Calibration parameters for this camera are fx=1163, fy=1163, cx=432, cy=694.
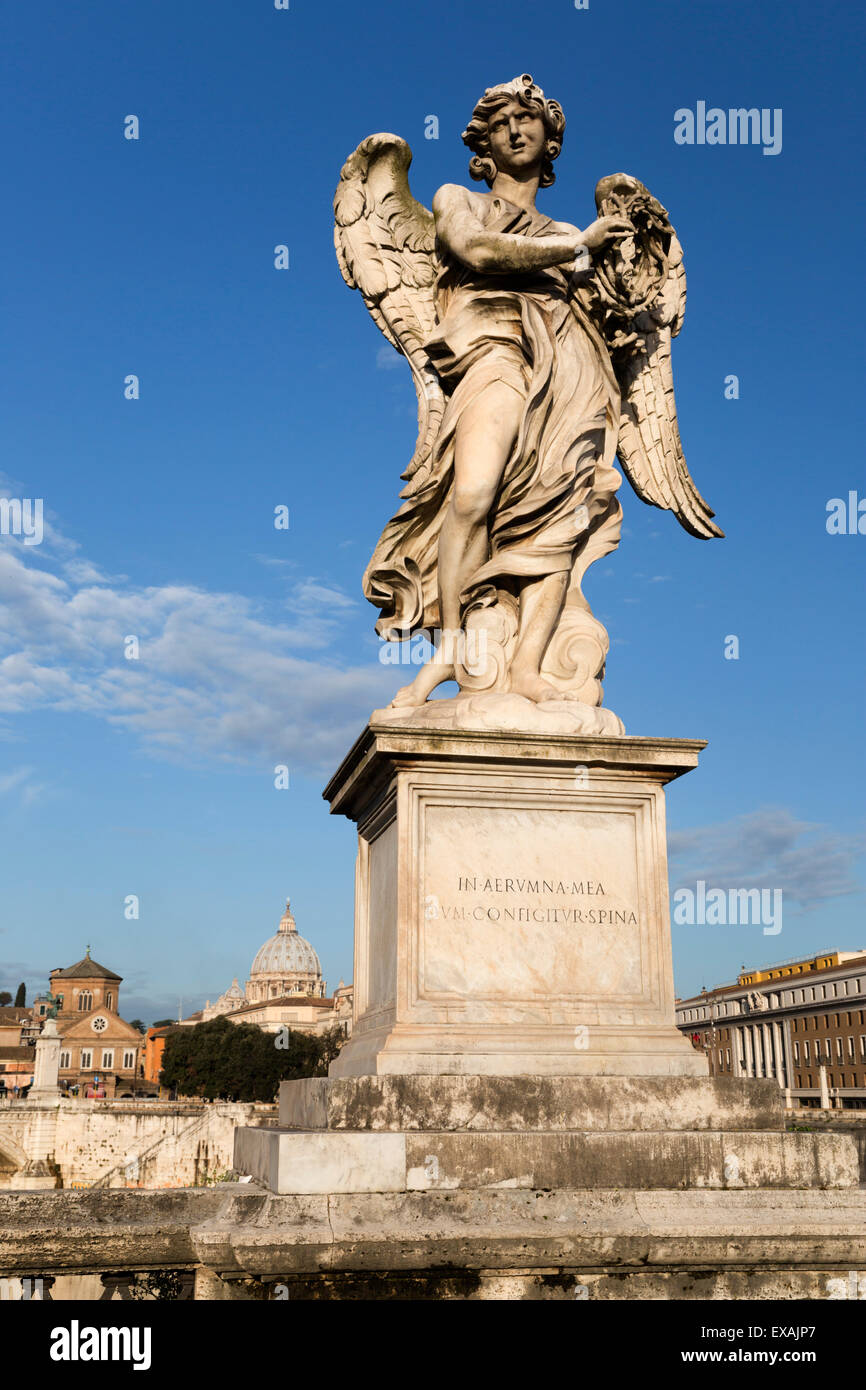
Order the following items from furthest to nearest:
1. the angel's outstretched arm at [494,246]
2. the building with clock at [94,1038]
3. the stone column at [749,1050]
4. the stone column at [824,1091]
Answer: the building with clock at [94,1038], the stone column at [749,1050], the stone column at [824,1091], the angel's outstretched arm at [494,246]

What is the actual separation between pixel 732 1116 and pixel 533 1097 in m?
0.83

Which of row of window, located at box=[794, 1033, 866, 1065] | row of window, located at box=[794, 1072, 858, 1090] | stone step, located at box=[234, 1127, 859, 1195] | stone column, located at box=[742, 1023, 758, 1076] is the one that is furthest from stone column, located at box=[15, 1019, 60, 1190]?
stone step, located at box=[234, 1127, 859, 1195]

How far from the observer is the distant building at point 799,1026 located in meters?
71.8

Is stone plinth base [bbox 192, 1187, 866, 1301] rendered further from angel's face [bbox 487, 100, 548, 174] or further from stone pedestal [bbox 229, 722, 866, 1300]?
angel's face [bbox 487, 100, 548, 174]

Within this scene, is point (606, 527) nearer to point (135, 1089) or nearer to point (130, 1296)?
point (130, 1296)

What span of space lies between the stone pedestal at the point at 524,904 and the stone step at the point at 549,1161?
1.40 feet

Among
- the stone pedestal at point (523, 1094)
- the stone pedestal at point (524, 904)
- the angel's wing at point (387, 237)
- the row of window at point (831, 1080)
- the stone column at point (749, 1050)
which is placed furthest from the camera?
the stone column at point (749, 1050)

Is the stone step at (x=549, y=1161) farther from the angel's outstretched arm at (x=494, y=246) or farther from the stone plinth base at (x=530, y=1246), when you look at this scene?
the angel's outstretched arm at (x=494, y=246)

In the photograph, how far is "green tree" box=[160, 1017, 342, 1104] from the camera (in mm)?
79562

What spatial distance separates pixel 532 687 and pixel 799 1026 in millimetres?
81613

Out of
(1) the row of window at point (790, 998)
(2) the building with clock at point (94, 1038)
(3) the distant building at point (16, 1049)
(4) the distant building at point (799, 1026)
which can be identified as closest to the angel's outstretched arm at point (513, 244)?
(4) the distant building at point (799, 1026)

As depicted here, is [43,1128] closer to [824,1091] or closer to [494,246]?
[824,1091]

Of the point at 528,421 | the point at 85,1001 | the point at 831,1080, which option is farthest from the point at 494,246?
the point at 85,1001
